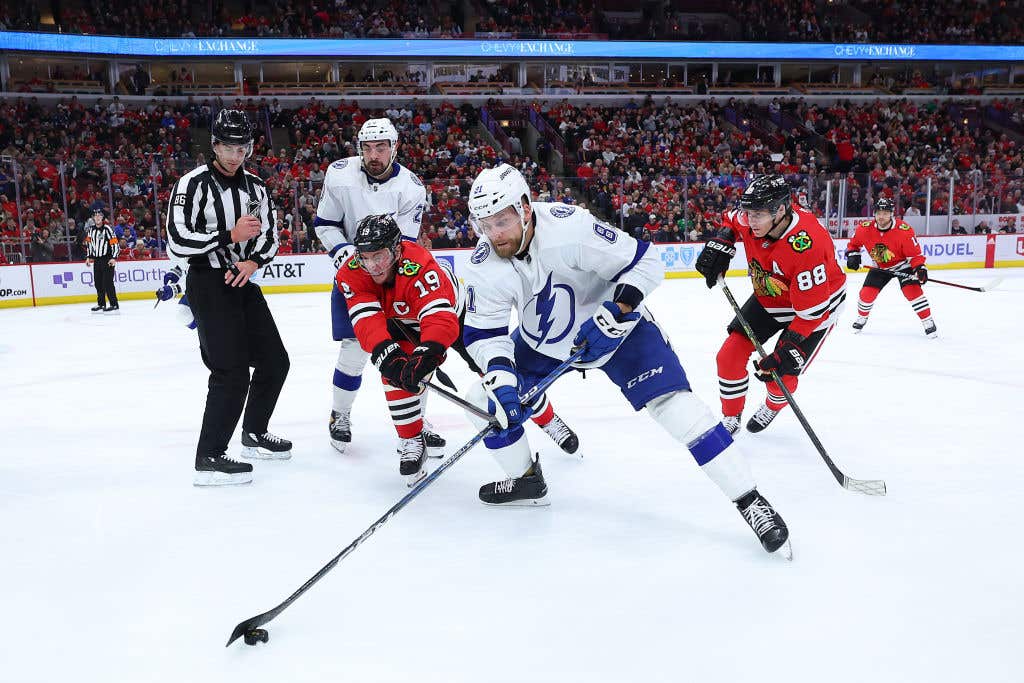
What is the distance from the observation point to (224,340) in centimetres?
343

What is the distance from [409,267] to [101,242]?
25.8 feet

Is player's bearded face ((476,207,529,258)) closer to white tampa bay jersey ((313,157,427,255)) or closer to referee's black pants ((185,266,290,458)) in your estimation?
referee's black pants ((185,266,290,458))

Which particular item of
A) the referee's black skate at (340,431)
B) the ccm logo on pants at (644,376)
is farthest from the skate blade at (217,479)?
the ccm logo on pants at (644,376)

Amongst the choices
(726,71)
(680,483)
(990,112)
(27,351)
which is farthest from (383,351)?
(990,112)

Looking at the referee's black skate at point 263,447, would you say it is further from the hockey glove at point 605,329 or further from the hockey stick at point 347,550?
the hockey glove at point 605,329

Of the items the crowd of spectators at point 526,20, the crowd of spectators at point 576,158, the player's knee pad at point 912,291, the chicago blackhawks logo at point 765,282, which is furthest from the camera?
the crowd of spectators at point 526,20

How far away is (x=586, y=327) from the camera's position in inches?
111

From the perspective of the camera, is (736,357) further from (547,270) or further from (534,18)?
(534,18)

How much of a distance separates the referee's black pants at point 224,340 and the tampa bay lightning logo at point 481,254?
3.89 feet

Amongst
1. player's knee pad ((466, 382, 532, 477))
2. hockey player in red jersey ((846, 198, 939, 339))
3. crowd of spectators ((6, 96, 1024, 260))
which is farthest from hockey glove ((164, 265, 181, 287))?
hockey player in red jersey ((846, 198, 939, 339))

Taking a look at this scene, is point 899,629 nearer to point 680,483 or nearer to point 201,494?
point 680,483

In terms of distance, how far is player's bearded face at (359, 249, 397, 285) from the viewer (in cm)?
325

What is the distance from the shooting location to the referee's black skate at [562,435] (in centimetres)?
382

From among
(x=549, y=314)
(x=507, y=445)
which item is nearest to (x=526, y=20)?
(x=549, y=314)
